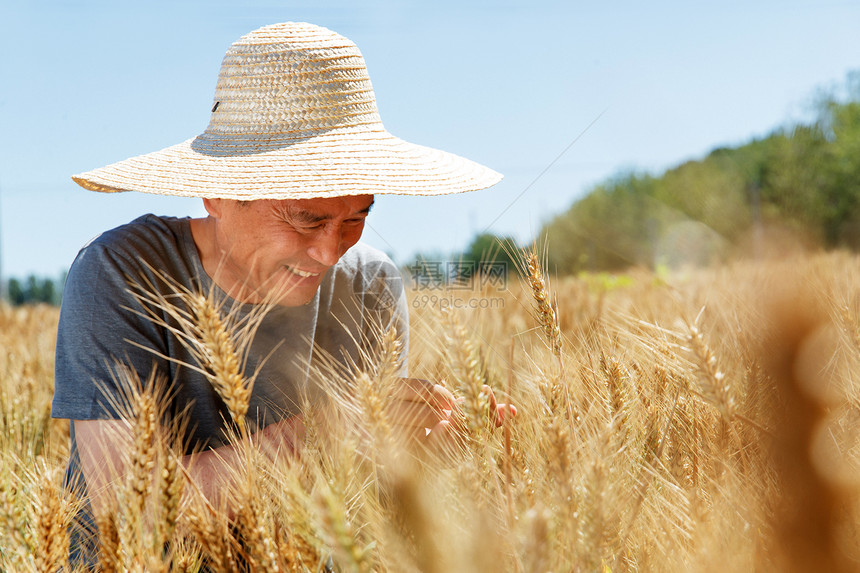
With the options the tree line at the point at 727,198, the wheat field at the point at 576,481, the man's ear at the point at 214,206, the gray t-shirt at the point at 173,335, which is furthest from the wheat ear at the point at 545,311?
the tree line at the point at 727,198

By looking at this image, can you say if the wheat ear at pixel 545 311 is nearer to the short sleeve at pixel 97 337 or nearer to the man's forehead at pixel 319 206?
the man's forehead at pixel 319 206

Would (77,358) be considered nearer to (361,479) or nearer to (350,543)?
(361,479)

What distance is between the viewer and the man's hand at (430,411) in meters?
1.43

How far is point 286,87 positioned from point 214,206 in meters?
0.37

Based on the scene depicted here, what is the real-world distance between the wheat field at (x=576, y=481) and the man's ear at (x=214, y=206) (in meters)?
0.65

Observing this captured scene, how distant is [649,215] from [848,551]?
49.1m

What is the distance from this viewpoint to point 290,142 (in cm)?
169

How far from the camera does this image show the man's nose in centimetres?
165

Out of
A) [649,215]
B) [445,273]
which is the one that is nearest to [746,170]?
[649,215]

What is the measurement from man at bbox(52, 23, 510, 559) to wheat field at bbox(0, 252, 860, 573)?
253 mm

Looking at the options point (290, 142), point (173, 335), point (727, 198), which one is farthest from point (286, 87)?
point (727, 198)

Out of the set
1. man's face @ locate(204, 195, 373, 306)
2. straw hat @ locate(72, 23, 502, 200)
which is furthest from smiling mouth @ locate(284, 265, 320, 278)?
straw hat @ locate(72, 23, 502, 200)

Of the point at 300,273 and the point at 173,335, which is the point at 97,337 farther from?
the point at 300,273

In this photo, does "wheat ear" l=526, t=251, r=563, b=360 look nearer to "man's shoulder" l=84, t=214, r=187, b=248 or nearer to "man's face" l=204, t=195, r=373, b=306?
"man's face" l=204, t=195, r=373, b=306
